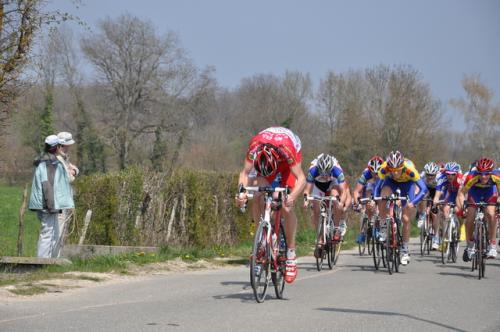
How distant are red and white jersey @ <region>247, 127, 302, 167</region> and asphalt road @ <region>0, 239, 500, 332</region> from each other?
5.62 ft

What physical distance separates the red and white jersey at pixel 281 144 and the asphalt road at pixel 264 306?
5.62ft

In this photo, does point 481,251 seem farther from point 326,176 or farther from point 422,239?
point 422,239

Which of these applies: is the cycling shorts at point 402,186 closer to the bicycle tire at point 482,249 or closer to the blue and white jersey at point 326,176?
the blue and white jersey at point 326,176

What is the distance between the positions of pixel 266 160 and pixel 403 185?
574 centimetres

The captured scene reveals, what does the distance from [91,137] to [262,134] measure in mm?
54300

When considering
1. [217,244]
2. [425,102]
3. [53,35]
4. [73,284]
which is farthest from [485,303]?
[425,102]

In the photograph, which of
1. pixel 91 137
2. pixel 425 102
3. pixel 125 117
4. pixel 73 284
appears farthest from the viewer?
pixel 125 117

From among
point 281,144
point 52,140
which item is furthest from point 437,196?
point 52,140

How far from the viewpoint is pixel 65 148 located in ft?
38.4

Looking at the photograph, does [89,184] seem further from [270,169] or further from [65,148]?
[270,169]

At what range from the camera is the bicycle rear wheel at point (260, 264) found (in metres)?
8.90

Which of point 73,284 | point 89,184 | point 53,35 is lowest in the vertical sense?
point 73,284

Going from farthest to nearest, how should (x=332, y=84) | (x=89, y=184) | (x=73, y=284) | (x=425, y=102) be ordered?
(x=332, y=84) < (x=425, y=102) < (x=89, y=184) < (x=73, y=284)

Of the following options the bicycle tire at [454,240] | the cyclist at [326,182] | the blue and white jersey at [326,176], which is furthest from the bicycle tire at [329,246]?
the bicycle tire at [454,240]
